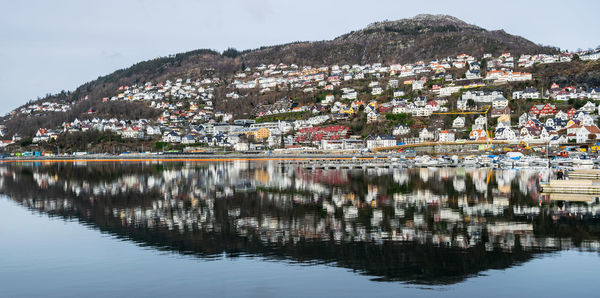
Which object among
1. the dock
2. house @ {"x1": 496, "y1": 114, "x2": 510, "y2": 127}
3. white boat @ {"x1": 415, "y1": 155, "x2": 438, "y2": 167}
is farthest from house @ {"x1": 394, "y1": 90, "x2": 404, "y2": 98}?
the dock

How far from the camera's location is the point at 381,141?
75000 mm

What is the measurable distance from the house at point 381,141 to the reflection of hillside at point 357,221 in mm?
42549

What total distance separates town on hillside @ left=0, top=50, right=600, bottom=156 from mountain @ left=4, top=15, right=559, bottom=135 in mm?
7221

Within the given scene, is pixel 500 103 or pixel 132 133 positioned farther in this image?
pixel 132 133

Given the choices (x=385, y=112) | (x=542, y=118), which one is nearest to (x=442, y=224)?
(x=542, y=118)

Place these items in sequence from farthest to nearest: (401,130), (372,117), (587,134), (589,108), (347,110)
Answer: (347,110) → (372,117) → (401,130) → (589,108) → (587,134)

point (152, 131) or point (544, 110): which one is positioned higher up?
point (544, 110)

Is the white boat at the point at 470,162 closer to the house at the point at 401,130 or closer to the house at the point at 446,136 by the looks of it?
the house at the point at 446,136

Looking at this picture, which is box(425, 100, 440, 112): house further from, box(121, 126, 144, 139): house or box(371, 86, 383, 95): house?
box(121, 126, 144, 139): house

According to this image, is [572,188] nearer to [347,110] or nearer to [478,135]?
[478,135]

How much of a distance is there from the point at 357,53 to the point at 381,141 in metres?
105

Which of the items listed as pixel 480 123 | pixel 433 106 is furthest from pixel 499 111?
pixel 433 106

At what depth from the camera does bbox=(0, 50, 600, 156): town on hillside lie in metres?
75.1

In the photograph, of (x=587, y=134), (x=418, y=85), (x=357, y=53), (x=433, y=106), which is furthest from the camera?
(x=357, y=53)
